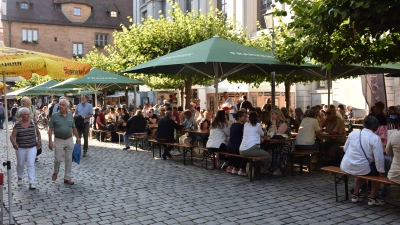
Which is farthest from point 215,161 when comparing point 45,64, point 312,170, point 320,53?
point 45,64

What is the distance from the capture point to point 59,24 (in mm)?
54062

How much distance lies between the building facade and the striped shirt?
45.9m

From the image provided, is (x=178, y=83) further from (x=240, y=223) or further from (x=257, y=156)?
(x=240, y=223)

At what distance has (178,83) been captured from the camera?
25.2m

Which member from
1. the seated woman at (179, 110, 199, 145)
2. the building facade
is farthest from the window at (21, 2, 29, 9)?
the seated woman at (179, 110, 199, 145)

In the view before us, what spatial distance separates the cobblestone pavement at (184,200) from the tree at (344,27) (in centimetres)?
239

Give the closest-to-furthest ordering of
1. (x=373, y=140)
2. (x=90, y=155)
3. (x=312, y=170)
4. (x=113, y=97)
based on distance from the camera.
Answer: (x=373, y=140)
(x=312, y=170)
(x=90, y=155)
(x=113, y=97)

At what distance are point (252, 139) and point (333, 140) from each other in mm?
2386

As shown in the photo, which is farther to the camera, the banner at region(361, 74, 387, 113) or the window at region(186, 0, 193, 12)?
the window at region(186, 0, 193, 12)

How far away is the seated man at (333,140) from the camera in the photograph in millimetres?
9695

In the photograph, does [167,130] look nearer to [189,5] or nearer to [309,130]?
[309,130]

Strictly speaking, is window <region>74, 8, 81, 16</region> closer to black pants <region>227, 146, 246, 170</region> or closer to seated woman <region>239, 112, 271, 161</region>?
black pants <region>227, 146, 246, 170</region>

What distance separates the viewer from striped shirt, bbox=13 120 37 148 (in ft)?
25.5

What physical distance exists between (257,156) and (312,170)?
1.97 meters
